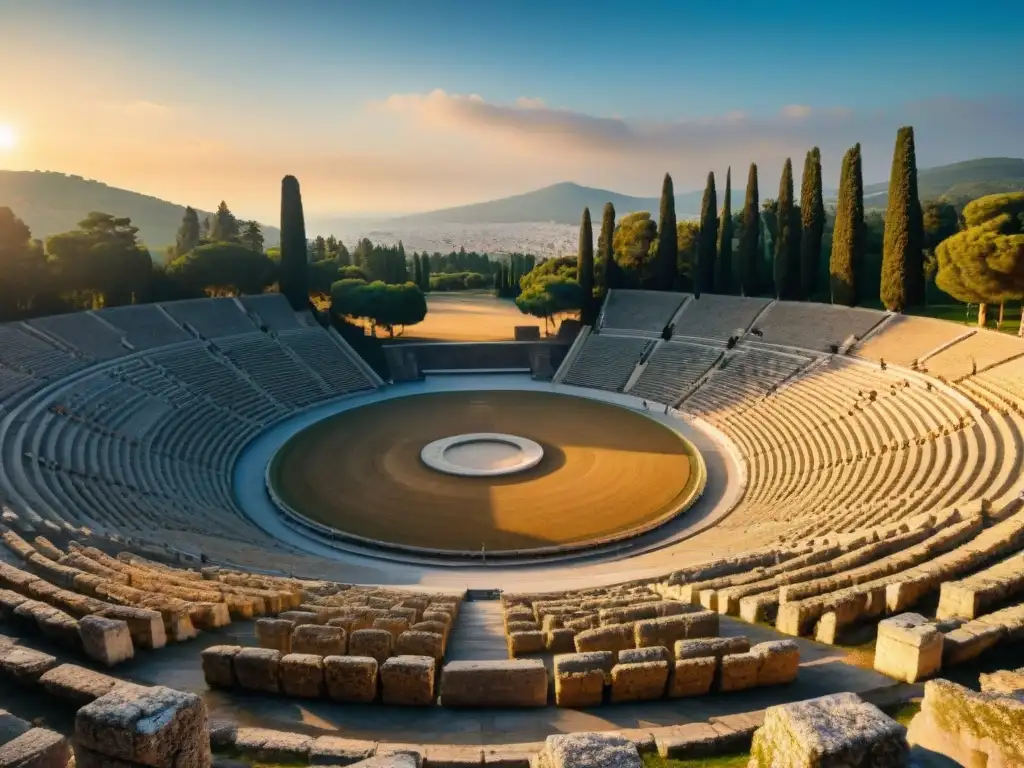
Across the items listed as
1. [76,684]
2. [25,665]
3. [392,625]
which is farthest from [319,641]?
[25,665]

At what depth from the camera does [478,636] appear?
11.6 metres

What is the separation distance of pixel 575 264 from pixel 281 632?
5231 centimetres

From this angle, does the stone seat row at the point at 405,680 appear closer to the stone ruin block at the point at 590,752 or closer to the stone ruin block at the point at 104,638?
the stone ruin block at the point at 104,638

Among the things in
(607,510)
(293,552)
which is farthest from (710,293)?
(293,552)

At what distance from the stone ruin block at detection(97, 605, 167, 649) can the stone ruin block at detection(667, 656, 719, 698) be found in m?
7.05

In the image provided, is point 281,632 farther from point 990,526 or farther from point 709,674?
point 990,526

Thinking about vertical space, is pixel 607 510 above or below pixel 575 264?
below

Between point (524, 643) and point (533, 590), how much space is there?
790cm

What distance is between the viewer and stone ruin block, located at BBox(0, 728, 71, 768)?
4.86m

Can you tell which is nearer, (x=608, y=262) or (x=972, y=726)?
(x=972, y=726)

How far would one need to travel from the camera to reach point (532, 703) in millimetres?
8172

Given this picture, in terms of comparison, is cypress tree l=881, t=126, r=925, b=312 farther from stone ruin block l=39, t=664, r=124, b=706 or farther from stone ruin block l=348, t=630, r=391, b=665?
stone ruin block l=39, t=664, r=124, b=706

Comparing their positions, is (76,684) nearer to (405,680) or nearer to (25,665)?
(25,665)

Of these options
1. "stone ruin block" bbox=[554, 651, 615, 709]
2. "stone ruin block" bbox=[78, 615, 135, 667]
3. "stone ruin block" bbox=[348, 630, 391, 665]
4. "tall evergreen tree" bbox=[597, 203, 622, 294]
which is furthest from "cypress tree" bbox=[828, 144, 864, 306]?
"stone ruin block" bbox=[78, 615, 135, 667]
